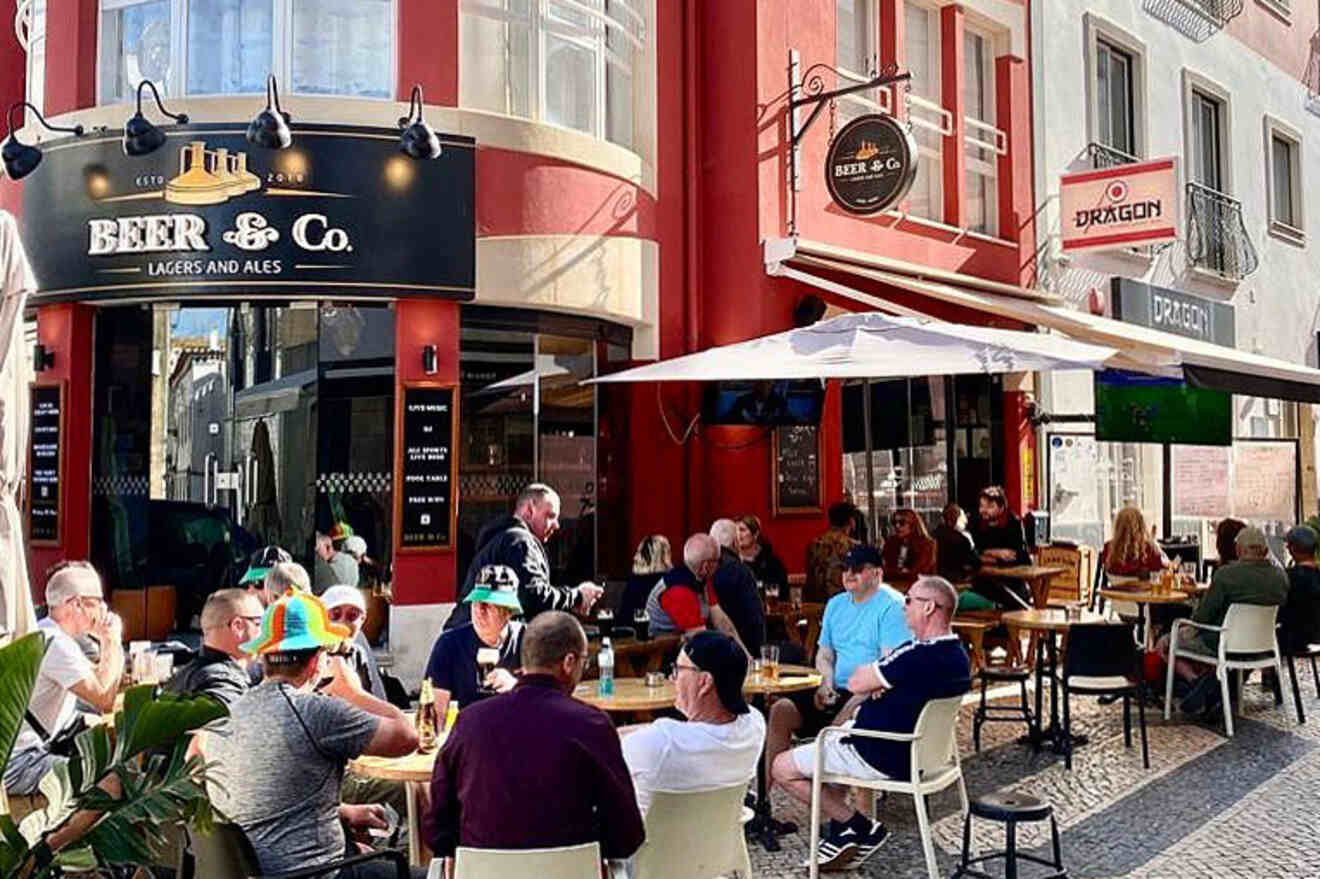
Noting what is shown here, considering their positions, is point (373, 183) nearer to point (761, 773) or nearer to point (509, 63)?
point (509, 63)

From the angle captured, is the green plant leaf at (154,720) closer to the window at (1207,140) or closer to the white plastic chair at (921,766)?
the white plastic chair at (921,766)

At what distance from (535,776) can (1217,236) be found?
17.9m

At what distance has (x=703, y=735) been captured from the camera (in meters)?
4.55

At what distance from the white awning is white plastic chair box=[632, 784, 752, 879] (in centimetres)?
465

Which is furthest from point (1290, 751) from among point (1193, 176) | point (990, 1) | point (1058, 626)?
point (1193, 176)

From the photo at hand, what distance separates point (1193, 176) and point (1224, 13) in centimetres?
272

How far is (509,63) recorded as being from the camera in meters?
10.2

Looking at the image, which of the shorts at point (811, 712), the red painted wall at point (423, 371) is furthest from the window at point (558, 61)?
the shorts at point (811, 712)

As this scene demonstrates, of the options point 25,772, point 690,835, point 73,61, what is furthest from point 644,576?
point 73,61

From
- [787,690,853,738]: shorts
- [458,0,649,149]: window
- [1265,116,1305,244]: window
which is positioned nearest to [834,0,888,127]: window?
[458,0,649,149]: window

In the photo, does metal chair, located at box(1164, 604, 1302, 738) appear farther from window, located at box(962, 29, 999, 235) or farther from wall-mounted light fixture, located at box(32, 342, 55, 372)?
wall-mounted light fixture, located at box(32, 342, 55, 372)

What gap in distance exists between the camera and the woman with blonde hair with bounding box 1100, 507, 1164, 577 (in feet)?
38.1

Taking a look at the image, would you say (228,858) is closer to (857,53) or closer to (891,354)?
(891,354)

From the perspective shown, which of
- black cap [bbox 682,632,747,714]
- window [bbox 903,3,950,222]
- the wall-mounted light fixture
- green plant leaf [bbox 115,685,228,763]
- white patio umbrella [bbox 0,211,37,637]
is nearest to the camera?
green plant leaf [bbox 115,685,228,763]
